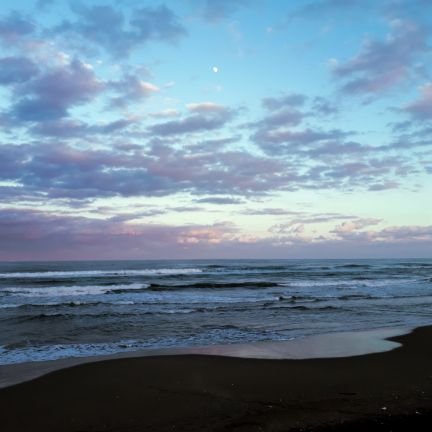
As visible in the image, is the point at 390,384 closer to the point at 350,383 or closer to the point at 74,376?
the point at 350,383

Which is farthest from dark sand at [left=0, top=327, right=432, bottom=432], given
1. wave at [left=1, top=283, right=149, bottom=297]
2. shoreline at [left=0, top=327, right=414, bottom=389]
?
wave at [left=1, top=283, right=149, bottom=297]

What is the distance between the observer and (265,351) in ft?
35.0

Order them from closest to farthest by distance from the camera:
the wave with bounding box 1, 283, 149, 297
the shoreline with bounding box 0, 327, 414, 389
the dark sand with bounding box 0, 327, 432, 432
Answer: the dark sand with bounding box 0, 327, 432, 432 < the shoreline with bounding box 0, 327, 414, 389 < the wave with bounding box 1, 283, 149, 297

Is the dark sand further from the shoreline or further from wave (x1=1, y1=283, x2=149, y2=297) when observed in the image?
wave (x1=1, y1=283, x2=149, y2=297)

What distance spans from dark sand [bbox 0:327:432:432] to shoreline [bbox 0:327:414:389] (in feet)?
1.57

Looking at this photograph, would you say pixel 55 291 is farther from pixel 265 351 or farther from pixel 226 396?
pixel 226 396

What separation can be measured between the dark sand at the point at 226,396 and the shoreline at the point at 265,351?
478mm

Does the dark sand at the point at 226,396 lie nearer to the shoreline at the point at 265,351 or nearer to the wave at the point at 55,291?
the shoreline at the point at 265,351

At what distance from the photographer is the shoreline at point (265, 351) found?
9031 millimetres

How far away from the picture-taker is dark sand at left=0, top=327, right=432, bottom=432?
19.3 ft

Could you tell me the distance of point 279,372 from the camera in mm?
8547

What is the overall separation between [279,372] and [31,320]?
38.5ft

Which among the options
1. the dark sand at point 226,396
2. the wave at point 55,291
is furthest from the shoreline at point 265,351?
the wave at point 55,291

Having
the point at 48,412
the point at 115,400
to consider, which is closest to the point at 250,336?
the point at 115,400
